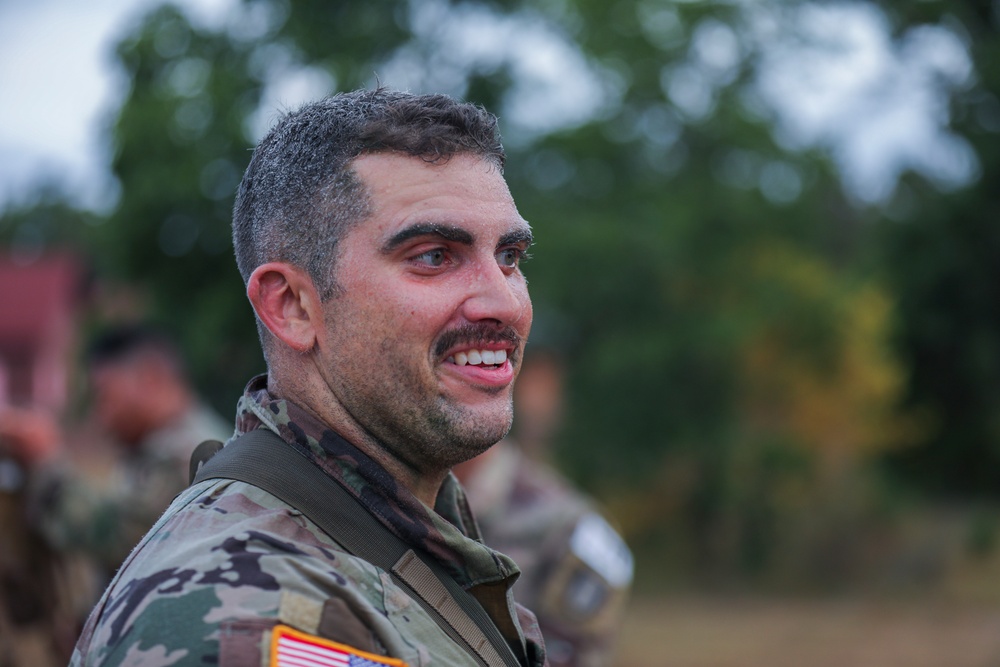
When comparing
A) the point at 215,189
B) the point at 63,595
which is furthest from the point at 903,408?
the point at 63,595

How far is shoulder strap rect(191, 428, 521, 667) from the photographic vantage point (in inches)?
70.3

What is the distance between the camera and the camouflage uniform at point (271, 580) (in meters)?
1.48

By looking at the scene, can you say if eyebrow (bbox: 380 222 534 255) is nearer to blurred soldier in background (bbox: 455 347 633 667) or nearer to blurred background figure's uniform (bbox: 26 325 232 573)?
blurred soldier in background (bbox: 455 347 633 667)

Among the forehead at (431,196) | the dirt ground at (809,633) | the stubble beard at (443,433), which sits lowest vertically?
the stubble beard at (443,433)

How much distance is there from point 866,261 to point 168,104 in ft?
52.1

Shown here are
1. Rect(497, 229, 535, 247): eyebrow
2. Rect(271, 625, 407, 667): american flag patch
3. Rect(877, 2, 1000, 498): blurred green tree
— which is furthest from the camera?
Rect(877, 2, 1000, 498): blurred green tree

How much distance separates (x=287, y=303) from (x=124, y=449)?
4.30m

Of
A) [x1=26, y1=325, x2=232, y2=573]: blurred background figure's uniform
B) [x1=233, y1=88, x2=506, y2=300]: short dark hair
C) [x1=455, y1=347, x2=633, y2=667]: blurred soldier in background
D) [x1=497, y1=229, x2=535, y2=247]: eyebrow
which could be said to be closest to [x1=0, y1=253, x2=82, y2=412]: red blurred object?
[x1=26, y1=325, x2=232, y2=573]: blurred background figure's uniform

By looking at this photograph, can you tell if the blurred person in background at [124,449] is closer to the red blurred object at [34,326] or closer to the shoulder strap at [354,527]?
the shoulder strap at [354,527]

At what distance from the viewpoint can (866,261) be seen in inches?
955

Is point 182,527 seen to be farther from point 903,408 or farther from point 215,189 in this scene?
point 903,408

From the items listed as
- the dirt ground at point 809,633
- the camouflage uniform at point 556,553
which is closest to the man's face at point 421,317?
the camouflage uniform at point 556,553

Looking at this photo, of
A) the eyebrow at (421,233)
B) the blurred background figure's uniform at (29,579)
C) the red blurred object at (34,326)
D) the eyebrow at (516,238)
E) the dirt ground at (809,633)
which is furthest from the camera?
the red blurred object at (34,326)

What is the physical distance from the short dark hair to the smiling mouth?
0.81 feet
